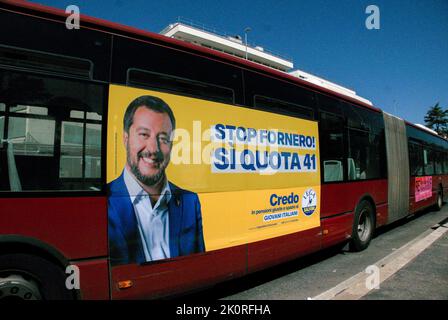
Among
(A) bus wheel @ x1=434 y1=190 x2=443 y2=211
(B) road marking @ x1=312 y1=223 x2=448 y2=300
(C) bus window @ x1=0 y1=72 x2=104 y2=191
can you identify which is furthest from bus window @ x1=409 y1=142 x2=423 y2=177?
(C) bus window @ x1=0 y1=72 x2=104 y2=191

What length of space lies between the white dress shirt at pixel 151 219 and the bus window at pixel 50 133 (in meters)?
0.37

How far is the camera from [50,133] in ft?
9.33

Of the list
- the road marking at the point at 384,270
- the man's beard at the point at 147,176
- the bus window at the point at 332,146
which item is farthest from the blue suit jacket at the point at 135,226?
the bus window at the point at 332,146

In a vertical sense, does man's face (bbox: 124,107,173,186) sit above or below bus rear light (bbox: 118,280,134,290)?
above

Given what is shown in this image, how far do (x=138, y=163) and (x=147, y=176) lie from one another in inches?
6.4

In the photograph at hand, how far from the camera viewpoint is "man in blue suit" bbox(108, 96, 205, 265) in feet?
10.4

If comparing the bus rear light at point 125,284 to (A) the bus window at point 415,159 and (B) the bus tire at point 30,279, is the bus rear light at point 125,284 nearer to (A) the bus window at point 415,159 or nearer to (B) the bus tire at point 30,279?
(B) the bus tire at point 30,279

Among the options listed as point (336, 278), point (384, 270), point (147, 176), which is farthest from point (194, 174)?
point (384, 270)

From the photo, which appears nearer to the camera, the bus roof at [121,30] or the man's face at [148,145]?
the bus roof at [121,30]

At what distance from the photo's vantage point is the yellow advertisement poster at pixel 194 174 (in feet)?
10.6

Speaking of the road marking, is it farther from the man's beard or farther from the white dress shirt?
the man's beard
